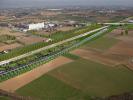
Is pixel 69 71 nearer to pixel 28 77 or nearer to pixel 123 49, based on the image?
pixel 28 77

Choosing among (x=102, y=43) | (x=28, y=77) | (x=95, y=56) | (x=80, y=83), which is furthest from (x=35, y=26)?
(x=80, y=83)

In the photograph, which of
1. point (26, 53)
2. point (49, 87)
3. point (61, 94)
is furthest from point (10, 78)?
point (26, 53)

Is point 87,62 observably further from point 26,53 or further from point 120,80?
point 26,53

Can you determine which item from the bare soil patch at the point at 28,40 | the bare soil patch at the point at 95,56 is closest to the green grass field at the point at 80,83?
the bare soil patch at the point at 95,56

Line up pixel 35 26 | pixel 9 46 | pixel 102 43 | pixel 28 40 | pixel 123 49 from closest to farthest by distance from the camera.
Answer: pixel 123 49
pixel 102 43
pixel 9 46
pixel 28 40
pixel 35 26

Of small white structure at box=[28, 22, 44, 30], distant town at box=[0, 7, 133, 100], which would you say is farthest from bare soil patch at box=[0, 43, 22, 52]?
small white structure at box=[28, 22, 44, 30]

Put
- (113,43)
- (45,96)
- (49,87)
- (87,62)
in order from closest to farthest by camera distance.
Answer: (45,96) → (49,87) → (87,62) → (113,43)
